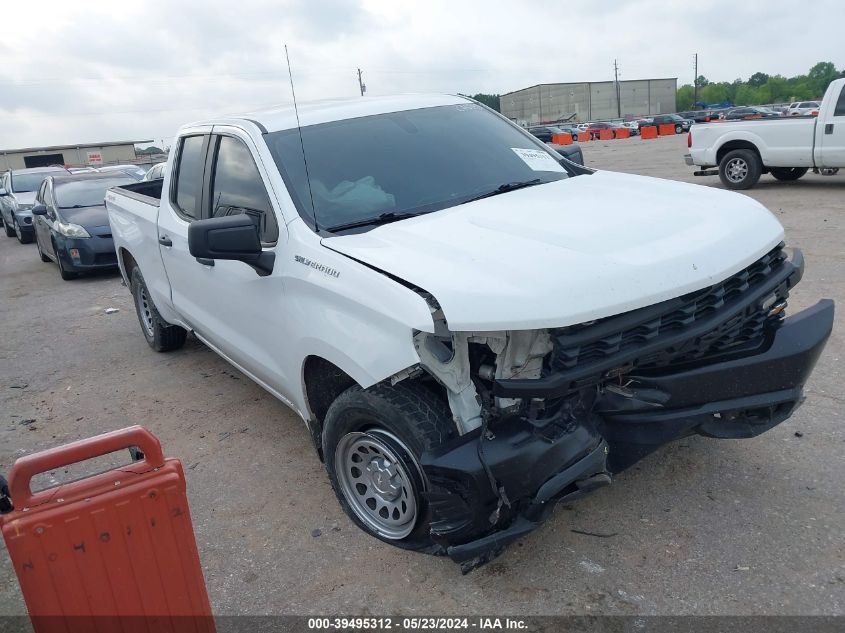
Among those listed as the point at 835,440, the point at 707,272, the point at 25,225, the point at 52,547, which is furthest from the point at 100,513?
the point at 25,225

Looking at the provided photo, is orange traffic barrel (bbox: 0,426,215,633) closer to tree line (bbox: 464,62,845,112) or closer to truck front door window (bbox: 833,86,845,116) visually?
truck front door window (bbox: 833,86,845,116)

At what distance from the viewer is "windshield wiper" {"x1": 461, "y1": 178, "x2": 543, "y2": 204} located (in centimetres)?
355

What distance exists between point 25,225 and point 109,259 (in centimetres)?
664

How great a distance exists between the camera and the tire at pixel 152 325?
5.96 m

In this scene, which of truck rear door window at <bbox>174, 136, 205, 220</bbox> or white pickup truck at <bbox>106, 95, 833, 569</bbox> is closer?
white pickup truck at <bbox>106, 95, 833, 569</bbox>

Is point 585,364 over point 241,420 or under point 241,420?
over

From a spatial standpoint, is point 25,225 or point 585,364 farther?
point 25,225

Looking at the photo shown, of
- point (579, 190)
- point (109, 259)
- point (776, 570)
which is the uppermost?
point (579, 190)

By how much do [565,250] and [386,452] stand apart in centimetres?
109

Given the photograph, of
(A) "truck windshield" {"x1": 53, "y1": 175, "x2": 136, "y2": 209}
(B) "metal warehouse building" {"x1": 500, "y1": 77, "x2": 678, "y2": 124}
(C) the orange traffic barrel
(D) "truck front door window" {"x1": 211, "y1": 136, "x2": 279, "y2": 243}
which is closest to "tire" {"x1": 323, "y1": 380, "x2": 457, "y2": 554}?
(C) the orange traffic barrel

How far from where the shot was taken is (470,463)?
2.47 m

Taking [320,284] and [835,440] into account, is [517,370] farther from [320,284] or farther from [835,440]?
[835,440]

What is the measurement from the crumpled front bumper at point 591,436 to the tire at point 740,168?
10702 millimetres

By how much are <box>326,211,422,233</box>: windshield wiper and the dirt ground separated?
1318 mm
